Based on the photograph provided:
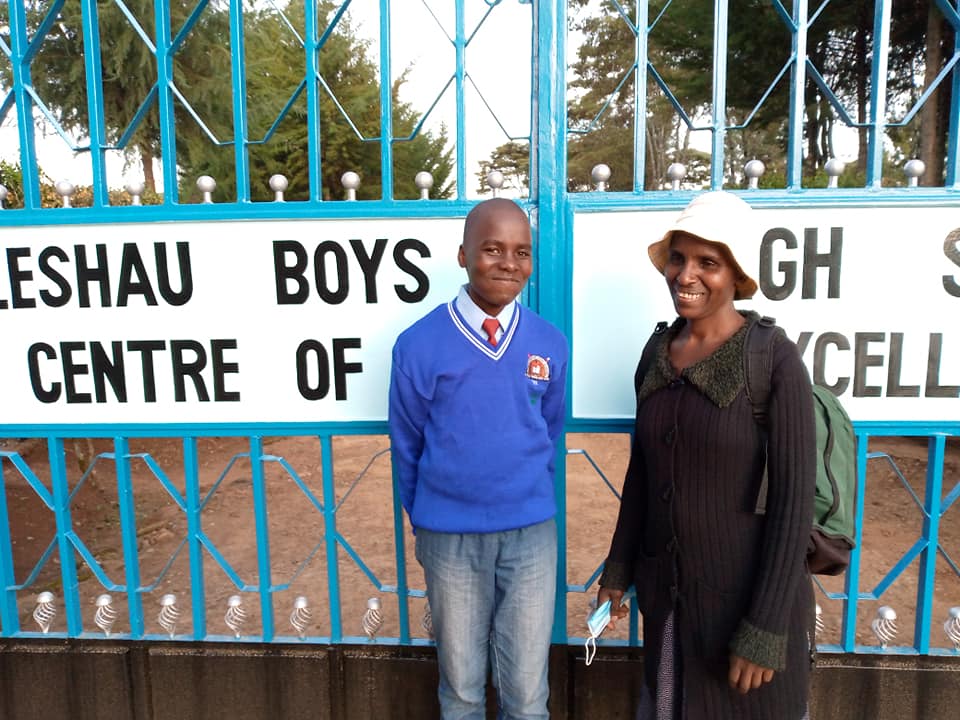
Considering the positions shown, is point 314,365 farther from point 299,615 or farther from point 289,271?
point 299,615

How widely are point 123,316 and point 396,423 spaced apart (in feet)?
3.65

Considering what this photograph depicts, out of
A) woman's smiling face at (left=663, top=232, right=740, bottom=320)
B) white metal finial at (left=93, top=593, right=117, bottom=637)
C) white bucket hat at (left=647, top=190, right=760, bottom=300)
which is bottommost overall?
white metal finial at (left=93, top=593, right=117, bottom=637)

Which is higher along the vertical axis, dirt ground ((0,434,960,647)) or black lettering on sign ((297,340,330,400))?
black lettering on sign ((297,340,330,400))

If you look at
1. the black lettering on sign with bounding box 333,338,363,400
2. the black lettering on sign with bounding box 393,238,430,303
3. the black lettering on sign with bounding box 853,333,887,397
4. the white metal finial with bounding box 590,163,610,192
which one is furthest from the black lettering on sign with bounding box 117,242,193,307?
the black lettering on sign with bounding box 853,333,887,397

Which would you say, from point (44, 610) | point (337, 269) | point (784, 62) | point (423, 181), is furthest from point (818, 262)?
point (784, 62)

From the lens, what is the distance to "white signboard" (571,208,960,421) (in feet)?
6.38

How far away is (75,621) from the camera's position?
7.59ft

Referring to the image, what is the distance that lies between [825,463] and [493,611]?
3.19ft

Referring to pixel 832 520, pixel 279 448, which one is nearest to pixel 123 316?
pixel 832 520

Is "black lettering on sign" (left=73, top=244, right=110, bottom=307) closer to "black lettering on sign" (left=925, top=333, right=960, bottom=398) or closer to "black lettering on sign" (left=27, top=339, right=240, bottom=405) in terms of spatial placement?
"black lettering on sign" (left=27, top=339, right=240, bottom=405)

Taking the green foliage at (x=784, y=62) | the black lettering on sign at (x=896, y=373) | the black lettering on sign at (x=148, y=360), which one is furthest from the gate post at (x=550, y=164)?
the green foliage at (x=784, y=62)

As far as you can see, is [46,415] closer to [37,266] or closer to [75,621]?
[37,266]

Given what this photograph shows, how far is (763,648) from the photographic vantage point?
136 centimetres

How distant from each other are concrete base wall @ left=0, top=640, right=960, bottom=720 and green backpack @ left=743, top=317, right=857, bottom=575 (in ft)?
3.21
